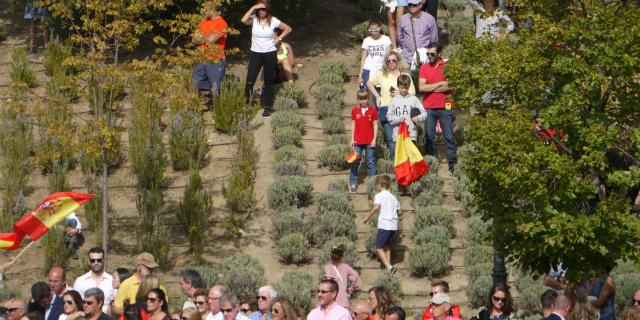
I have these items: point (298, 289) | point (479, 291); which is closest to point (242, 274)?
point (298, 289)

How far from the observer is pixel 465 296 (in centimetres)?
1716

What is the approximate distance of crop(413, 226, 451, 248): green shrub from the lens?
18000mm

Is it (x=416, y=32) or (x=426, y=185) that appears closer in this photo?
(x=426, y=185)

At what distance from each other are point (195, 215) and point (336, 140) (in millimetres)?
3168

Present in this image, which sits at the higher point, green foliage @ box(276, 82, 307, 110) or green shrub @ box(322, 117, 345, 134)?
green foliage @ box(276, 82, 307, 110)

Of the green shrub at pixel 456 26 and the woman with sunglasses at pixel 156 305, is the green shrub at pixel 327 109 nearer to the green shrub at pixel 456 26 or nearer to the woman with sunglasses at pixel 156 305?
the green shrub at pixel 456 26

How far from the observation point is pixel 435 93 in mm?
19344

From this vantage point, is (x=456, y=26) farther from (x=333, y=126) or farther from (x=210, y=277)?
(x=210, y=277)

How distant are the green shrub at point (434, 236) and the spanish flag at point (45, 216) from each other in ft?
15.8

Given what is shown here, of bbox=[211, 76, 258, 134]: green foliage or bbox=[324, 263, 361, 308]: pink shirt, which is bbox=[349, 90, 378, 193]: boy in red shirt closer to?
bbox=[211, 76, 258, 134]: green foliage

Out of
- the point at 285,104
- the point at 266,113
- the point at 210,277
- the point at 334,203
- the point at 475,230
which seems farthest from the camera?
the point at 285,104

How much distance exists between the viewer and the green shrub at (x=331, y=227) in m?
18.3

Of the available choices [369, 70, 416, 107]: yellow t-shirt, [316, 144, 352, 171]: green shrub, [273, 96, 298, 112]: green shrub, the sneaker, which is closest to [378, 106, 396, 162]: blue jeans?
[369, 70, 416, 107]: yellow t-shirt

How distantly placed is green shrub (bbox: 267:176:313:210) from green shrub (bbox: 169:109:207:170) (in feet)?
4.84
